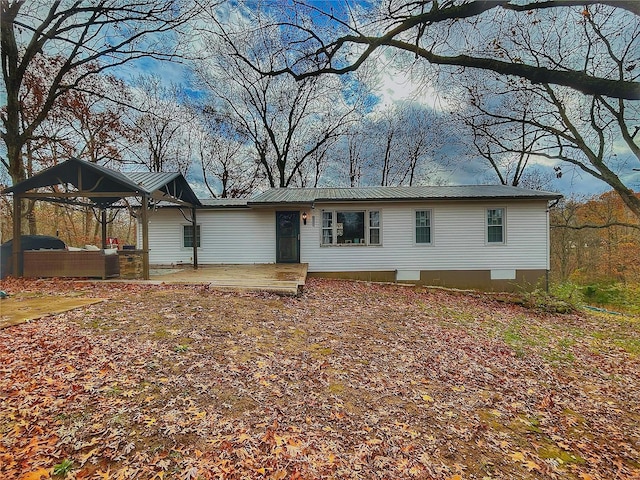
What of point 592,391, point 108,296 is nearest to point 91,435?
point 108,296

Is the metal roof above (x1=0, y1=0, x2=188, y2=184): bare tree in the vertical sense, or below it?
below

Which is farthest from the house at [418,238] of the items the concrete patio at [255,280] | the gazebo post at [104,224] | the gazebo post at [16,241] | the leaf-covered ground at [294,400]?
the leaf-covered ground at [294,400]

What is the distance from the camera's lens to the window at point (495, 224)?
12.0 m

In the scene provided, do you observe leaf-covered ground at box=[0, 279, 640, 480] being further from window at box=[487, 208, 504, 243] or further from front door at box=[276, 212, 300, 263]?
window at box=[487, 208, 504, 243]

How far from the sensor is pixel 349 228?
12.2 m

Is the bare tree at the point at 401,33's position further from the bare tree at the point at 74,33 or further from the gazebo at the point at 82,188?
the gazebo at the point at 82,188

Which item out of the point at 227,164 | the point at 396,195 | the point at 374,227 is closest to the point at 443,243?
the point at 396,195

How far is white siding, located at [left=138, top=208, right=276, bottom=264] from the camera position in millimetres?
12430

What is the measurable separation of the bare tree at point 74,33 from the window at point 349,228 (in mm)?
7343

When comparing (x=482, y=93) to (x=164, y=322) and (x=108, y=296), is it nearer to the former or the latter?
(x=164, y=322)

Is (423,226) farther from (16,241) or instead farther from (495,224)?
(16,241)

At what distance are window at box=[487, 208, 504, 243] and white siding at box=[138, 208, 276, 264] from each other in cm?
856

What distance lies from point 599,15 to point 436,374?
6640 mm

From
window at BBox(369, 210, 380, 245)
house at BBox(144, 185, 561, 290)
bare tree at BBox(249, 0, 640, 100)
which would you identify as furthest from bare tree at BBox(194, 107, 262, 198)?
bare tree at BBox(249, 0, 640, 100)
